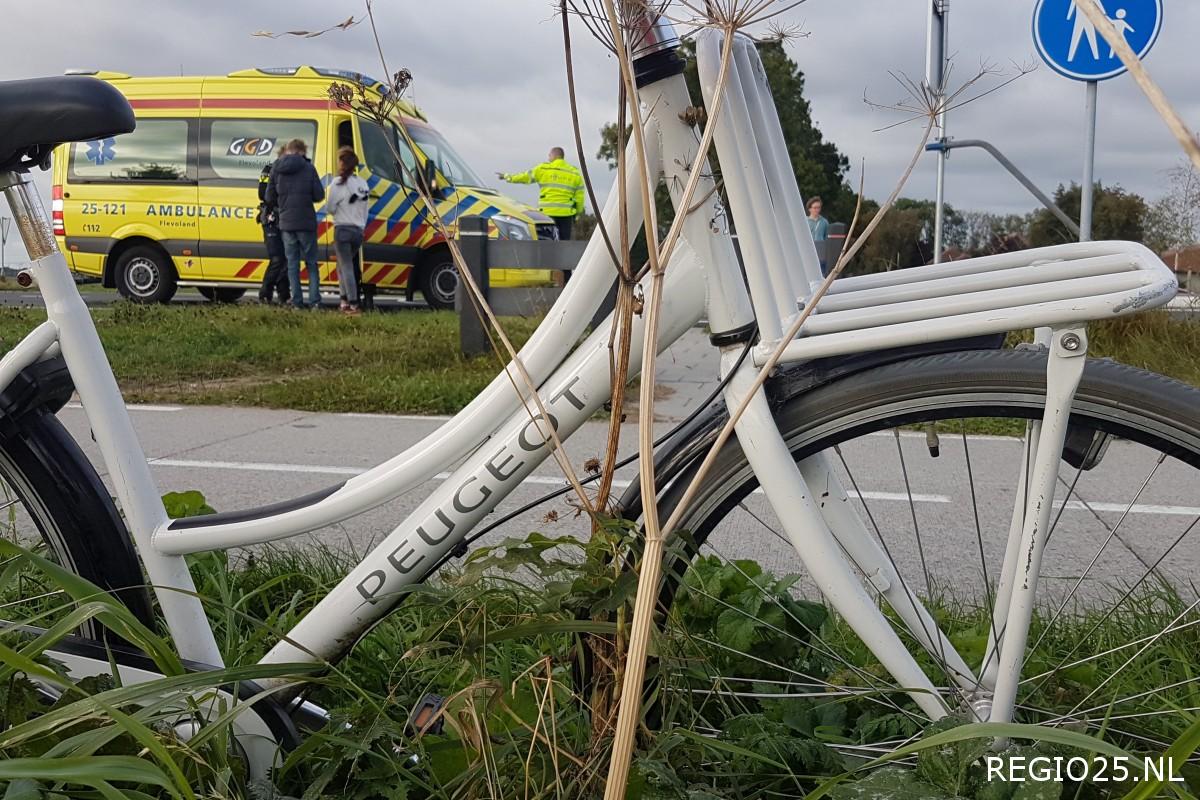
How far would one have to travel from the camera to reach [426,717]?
5.64 feet

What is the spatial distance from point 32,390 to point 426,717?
2.82 ft

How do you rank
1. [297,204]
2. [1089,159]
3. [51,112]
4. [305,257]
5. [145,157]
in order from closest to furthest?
[51,112] < [1089,159] < [297,204] < [305,257] < [145,157]

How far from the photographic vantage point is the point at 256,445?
5.63 meters

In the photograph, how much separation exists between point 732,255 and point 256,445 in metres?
4.57

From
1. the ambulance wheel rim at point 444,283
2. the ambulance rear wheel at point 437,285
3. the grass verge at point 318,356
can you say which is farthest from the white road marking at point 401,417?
the ambulance rear wheel at point 437,285

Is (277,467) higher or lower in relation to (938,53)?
lower

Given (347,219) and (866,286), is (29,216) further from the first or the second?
(347,219)

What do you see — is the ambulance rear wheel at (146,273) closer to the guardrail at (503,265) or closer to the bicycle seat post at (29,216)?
the guardrail at (503,265)

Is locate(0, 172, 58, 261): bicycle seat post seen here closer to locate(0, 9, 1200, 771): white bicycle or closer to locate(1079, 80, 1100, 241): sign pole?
locate(0, 9, 1200, 771): white bicycle

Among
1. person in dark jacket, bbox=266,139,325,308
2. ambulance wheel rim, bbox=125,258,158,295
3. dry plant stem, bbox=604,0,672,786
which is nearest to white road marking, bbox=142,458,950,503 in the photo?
dry plant stem, bbox=604,0,672,786

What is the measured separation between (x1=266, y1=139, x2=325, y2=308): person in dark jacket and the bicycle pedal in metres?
11.9

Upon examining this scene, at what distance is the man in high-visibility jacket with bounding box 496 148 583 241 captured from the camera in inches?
577

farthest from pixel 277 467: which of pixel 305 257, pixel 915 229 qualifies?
pixel 305 257

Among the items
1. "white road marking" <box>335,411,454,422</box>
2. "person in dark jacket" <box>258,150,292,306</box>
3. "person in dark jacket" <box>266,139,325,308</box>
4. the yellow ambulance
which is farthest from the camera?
the yellow ambulance
